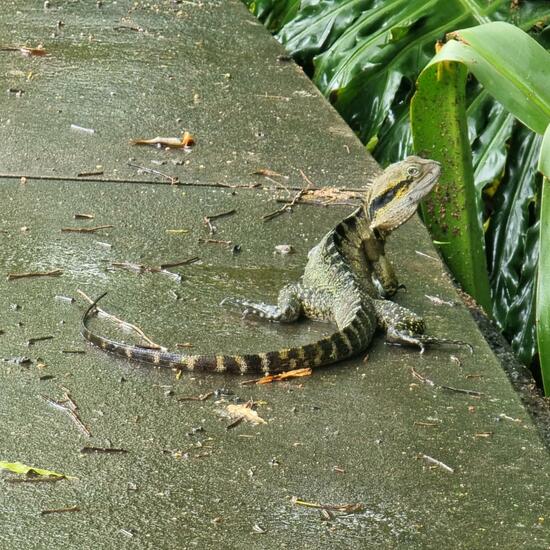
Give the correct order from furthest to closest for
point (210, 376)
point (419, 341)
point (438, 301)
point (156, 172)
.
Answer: point (156, 172) < point (438, 301) < point (419, 341) < point (210, 376)

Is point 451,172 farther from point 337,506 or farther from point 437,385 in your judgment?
point 337,506

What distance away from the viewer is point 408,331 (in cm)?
413

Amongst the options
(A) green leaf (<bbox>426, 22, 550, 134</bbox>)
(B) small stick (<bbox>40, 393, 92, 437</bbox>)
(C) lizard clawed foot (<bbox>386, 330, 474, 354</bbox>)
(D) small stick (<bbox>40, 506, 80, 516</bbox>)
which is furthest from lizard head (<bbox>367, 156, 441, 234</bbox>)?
(D) small stick (<bbox>40, 506, 80, 516</bbox>)

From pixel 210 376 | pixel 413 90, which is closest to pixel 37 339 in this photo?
pixel 210 376

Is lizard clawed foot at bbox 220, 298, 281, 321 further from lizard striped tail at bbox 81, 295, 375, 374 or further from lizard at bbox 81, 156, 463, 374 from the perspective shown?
lizard striped tail at bbox 81, 295, 375, 374

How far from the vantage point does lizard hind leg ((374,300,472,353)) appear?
412 centimetres

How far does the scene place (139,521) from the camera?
2990 mm

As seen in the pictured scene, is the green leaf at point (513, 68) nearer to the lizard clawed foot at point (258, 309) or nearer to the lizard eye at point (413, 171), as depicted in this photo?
the lizard eye at point (413, 171)

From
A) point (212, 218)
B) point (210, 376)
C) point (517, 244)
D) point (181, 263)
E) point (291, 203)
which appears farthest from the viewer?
point (517, 244)

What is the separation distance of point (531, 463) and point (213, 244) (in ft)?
6.40

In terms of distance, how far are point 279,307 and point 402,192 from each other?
2.63ft

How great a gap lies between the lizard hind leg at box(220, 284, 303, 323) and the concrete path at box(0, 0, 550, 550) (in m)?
0.06

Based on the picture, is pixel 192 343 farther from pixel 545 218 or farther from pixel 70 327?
pixel 545 218

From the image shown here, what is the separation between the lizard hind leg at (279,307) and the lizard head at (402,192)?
553 millimetres
